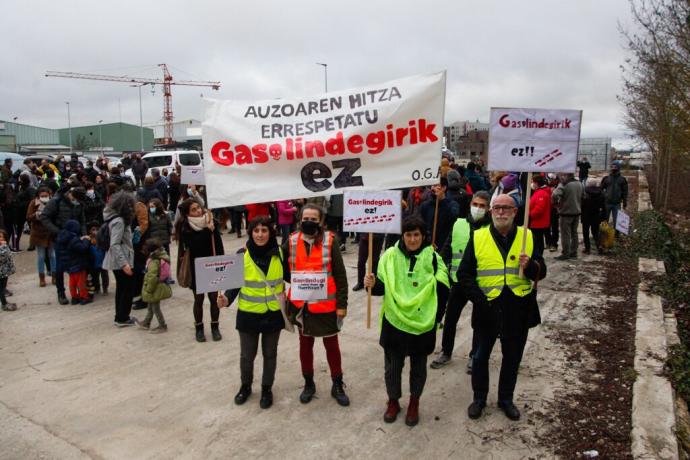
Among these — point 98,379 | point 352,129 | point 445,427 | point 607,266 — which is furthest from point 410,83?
point 607,266

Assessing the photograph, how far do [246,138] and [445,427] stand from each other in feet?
10.3

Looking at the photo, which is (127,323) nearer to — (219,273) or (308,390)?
(219,273)

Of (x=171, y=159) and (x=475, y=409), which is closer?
(x=475, y=409)

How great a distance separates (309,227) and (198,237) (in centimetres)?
221

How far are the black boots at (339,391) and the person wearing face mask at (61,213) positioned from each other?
5.36m

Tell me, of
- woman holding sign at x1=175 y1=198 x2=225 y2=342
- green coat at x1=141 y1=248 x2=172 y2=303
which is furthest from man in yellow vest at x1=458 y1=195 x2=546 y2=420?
green coat at x1=141 y1=248 x2=172 y2=303

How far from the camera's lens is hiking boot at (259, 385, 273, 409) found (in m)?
4.53

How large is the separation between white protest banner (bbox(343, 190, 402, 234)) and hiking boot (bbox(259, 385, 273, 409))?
68.1 inches

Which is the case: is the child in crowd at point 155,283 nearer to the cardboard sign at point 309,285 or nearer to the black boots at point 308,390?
the black boots at point 308,390

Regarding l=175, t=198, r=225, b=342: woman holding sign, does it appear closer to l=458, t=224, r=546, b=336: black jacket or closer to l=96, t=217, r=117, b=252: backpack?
l=96, t=217, r=117, b=252: backpack

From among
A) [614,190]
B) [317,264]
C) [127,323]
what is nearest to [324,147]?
[317,264]

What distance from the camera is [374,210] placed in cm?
511

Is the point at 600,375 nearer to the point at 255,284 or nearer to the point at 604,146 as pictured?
the point at 255,284

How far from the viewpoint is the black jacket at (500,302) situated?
4164 millimetres
